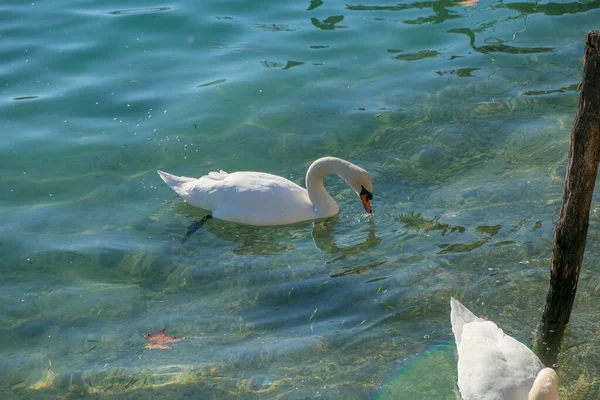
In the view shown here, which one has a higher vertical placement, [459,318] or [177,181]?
[459,318]

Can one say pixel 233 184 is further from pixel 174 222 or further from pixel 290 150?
pixel 290 150

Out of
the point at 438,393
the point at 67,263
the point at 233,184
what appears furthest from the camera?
the point at 233,184

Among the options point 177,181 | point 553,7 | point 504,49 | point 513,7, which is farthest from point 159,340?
point 553,7

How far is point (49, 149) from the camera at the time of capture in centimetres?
949

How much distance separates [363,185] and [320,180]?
0.49m

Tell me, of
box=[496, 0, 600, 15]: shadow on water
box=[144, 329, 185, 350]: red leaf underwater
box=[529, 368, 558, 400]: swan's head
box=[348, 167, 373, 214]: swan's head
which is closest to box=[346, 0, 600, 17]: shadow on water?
box=[496, 0, 600, 15]: shadow on water

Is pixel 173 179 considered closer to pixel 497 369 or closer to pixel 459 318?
pixel 459 318

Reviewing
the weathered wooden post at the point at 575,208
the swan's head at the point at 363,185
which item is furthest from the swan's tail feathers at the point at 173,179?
the weathered wooden post at the point at 575,208

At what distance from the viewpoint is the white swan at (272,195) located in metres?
7.71

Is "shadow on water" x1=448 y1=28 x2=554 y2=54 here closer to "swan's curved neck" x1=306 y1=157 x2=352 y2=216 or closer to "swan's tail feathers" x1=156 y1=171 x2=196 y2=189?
"swan's curved neck" x1=306 y1=157 x2=352 y2=216

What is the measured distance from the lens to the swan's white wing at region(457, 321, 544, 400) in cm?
481

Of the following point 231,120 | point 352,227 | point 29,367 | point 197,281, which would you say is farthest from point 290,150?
point 29,367

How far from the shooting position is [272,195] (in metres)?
7.71

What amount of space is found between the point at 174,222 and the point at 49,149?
241 centimetres
